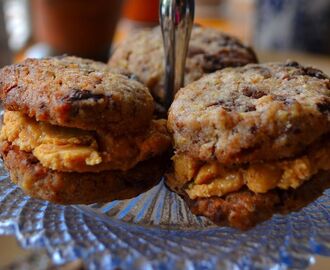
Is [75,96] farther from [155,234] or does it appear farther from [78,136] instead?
[155,234]

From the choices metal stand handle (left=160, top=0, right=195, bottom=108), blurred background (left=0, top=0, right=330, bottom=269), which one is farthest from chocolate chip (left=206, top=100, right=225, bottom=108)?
blurred background (left=0, top=0, right=330, bottom=269)

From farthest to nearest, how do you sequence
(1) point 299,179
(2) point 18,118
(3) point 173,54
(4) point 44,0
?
(4) point 44,0, (3) point 173,54, (2) point 18,118, (1) point 299,179

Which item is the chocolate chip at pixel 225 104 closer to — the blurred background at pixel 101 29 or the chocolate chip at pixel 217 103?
the chocolate chip at pixel 217 103

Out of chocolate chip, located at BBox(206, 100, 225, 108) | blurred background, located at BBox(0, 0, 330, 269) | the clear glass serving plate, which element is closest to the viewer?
the clear glass serving plate

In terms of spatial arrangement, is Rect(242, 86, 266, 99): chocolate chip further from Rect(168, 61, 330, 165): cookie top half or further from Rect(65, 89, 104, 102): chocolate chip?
Rect(65, 89, 104, 102): chocolate chip

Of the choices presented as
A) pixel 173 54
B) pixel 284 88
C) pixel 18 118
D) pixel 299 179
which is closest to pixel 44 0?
pixel 173 54

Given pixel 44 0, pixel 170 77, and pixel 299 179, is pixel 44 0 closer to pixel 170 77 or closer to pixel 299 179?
pixel 170 77
